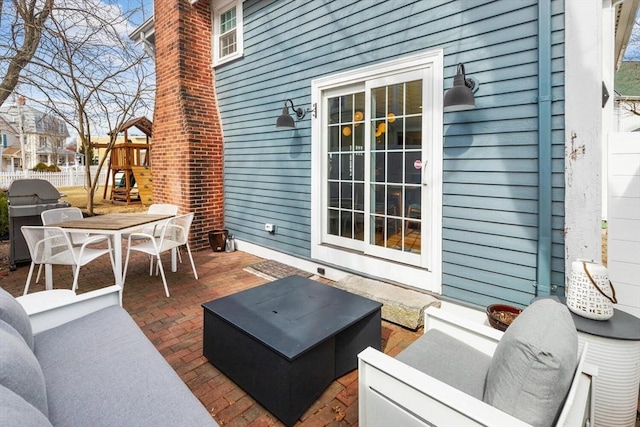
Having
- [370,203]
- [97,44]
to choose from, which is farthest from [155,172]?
[370,203]

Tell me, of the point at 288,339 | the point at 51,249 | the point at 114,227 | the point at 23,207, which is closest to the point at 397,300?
the point at 288,339


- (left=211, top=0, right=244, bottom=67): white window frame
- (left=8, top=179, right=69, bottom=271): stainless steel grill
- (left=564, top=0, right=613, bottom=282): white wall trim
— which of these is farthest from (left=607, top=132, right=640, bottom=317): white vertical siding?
(left=8, top=179, right=69, bottom=271): stainless steel grill

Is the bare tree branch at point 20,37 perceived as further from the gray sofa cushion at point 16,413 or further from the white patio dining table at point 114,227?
the gray sofa cushion at point 16,413

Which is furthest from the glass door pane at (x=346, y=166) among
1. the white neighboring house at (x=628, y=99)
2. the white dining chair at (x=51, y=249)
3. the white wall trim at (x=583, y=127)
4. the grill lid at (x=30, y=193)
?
the white neighboring house at (x=628, y=99)

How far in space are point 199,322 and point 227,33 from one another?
15.9ft

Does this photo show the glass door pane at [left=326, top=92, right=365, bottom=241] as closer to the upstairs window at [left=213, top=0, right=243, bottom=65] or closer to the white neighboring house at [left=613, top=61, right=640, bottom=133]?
the upstairs window at [left=213, top=0, right=243, bottom=65]

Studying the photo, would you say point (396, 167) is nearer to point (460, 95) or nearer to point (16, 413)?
point (460, 95)

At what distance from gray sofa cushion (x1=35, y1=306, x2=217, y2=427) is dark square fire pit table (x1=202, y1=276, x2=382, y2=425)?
554 millimetres

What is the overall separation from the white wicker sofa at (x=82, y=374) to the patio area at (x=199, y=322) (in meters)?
0.68

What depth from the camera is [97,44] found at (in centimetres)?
588

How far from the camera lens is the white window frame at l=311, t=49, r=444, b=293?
3.15 meters

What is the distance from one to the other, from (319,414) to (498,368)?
116 cm

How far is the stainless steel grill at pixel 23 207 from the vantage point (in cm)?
445

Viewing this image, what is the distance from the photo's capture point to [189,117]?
5.54m
